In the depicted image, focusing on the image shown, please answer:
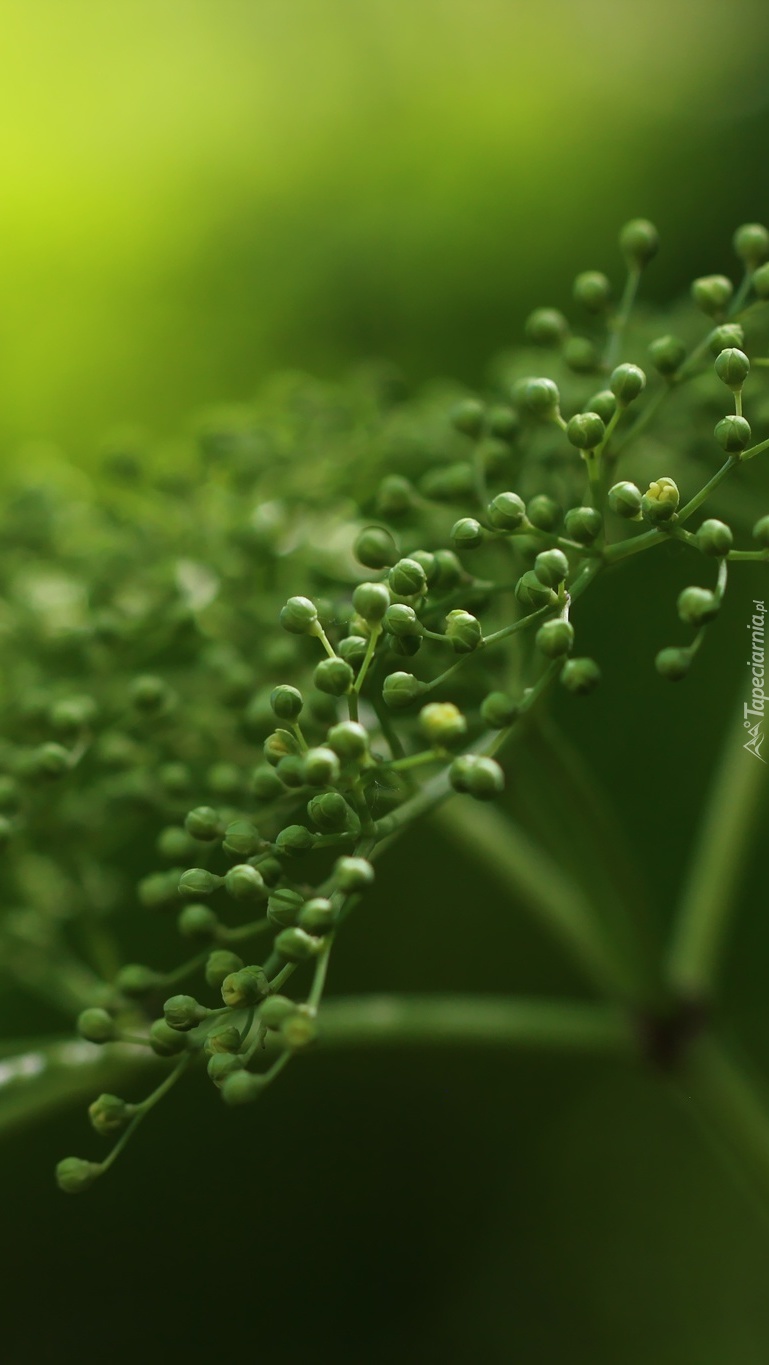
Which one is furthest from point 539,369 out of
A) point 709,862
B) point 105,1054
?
point 105,1054

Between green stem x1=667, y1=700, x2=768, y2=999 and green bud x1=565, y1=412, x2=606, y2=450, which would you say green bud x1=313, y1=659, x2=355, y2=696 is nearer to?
green bud x1=565, y1=412, x2=606, y2=450

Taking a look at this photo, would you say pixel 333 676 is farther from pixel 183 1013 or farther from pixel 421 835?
pixel 421 835

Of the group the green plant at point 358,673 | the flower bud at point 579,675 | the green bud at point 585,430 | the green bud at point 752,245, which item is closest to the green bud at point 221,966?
the green plant at point 358,673

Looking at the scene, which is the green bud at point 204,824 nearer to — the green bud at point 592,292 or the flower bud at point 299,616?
the flower bud at point 299,616

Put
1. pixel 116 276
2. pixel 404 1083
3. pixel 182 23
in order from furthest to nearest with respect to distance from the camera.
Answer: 1. pixel 182 23
2. pixel 116 276
3. pixel 404 1083

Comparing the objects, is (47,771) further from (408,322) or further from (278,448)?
(408,322)

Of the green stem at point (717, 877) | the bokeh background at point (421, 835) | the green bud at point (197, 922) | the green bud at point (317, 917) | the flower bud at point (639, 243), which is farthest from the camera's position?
the bokeh background at point (421, 835)

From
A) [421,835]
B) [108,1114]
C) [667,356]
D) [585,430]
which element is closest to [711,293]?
[667,356]
